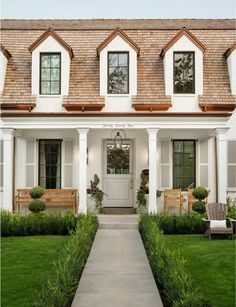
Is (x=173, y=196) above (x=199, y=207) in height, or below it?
above

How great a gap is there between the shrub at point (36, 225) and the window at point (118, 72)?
541 centimetres

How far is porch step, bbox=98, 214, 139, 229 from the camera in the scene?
14.9m

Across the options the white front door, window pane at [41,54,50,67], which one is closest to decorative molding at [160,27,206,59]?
the white front door

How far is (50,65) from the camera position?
17.5 metres

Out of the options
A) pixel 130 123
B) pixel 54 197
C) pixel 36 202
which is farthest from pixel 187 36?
pixel 36 202

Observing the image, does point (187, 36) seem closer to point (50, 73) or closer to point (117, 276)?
point (50, 73)

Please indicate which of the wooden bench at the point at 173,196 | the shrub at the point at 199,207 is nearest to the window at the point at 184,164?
the wooden bench at the point at 173,196

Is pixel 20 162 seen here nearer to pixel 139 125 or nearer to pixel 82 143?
pixel 82 143

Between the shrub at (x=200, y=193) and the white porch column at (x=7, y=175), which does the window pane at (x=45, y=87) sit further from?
the shrub at (x=200, y=193)

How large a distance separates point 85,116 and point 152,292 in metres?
9.66

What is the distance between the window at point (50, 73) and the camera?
17.4 metres

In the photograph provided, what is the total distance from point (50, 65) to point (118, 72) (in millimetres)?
2456

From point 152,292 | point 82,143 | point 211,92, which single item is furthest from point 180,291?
point 211,92

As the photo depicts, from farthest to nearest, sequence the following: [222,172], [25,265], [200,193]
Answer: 1. [222,172]
2. [200,193]
3. [25,265]
